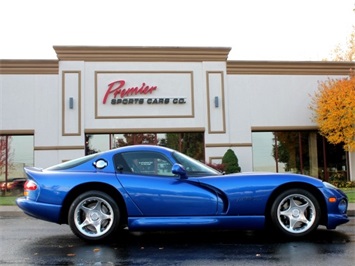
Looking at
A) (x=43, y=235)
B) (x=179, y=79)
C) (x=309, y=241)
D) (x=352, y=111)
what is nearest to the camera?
(x=309, y=241)

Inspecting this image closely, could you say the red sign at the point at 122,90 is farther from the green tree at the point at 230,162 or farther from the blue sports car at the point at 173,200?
the blue sports car at the point at 173,200

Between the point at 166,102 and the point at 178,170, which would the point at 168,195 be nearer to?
the point at 178,170

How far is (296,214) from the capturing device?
5.43m

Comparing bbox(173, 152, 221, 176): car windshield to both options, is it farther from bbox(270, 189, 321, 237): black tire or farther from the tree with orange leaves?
the tree with orange leaves

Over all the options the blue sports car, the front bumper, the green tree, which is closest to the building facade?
the green tree

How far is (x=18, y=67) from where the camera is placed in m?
17.9

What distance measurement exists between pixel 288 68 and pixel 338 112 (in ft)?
10.1

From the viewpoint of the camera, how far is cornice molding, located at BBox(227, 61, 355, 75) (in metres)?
18.8

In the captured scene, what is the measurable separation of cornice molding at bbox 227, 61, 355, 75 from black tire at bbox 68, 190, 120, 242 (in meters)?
14.2

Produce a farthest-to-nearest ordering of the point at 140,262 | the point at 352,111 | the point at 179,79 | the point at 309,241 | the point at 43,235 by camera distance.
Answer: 1. the point at 179,79
2. the point at 352,111
3. the point at 43,235
4. the point at 309,241
5. the point at 140,262

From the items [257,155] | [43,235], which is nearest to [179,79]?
[257,155]

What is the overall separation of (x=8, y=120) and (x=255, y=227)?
588 inches

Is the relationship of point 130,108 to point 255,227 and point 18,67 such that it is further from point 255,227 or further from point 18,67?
point 255,227

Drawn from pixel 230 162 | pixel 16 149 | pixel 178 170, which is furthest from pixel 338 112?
pixel 178 170
